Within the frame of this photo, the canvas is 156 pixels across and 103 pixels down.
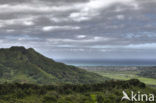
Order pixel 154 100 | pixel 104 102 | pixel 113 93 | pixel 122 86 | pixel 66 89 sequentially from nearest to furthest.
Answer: pixel 104 102 → pixel 154 100 → pixel 113 93 → pixel 66 89 → pixel 122 86

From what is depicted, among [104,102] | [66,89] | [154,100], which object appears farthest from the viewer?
[66,89]

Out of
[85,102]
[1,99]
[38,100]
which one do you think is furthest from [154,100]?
[1,99]

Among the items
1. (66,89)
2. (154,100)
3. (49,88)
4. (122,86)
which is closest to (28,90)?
(49,88)

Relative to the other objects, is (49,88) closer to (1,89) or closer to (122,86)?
(1,89)

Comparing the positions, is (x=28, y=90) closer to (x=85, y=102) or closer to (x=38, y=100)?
(x=38, y=100)

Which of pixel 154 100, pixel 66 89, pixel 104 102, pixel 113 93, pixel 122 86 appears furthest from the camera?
pixel 122 86

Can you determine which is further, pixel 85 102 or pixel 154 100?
pixel 154 100
